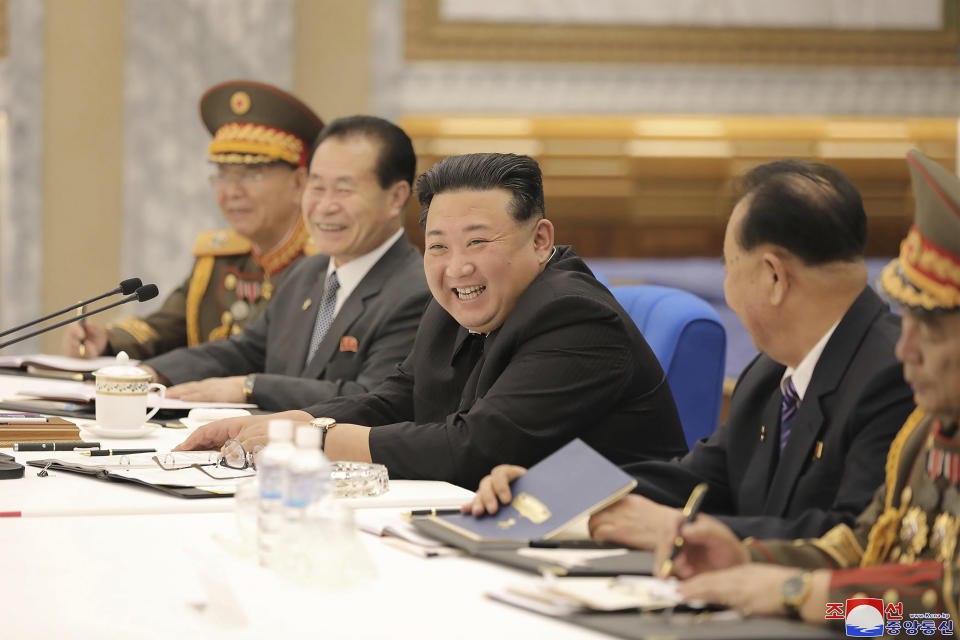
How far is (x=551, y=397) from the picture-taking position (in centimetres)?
223

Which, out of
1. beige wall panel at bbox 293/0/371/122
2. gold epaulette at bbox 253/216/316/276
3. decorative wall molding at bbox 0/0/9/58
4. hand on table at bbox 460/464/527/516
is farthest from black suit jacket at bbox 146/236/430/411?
decorative wall molding at bbox 0/0/9/58

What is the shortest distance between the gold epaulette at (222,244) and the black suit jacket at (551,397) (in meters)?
2.18

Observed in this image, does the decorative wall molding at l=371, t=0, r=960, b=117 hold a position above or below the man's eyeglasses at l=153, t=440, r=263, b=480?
above

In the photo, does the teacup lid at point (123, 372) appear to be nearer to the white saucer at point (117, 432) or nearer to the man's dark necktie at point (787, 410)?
the white saucer at point (117, 432)

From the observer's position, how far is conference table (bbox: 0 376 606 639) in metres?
1.32

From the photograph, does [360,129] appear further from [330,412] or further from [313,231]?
[330,412]

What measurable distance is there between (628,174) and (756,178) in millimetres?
4165

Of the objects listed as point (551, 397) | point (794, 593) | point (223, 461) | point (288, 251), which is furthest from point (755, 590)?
point (288, 251)

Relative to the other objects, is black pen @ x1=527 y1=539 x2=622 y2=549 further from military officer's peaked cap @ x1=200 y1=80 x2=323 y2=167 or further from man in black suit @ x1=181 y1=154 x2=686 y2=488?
military officer's peaked cap @ x1=200 y1=80 x2=323 y2=167

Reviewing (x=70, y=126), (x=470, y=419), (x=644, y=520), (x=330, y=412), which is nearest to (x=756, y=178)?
(x=644, y=520)

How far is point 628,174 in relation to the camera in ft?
19.6

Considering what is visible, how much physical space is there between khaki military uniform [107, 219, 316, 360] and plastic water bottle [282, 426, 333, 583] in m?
2.80

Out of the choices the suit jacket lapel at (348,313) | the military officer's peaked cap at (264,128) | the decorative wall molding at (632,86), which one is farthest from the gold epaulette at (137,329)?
the decorative wall molding at (632,86)

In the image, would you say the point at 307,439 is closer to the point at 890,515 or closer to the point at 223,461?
the point at 890,515
